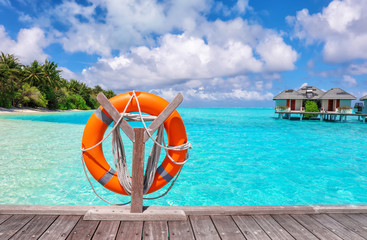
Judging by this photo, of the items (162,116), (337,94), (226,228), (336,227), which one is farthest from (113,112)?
(337,94)

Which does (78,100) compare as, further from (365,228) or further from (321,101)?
(365,228)

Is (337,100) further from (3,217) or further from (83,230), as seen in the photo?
(3,217)

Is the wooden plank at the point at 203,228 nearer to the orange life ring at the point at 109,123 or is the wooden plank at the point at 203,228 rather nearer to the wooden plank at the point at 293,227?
the orange life ring at the point at 109,123

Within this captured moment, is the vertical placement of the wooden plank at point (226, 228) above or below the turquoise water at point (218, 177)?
above

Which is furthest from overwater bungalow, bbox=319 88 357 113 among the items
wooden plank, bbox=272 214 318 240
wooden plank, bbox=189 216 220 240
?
wooden plank, bbox=189 216 220 240

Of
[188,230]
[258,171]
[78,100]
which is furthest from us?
[78,100]

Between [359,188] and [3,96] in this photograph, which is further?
[3,96]

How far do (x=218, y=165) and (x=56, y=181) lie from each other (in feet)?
14.7

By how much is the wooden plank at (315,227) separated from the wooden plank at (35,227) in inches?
77.4

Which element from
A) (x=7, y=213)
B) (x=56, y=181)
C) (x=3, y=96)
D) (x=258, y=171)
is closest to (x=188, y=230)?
(x=7, y=213)

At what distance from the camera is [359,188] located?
5.45 m

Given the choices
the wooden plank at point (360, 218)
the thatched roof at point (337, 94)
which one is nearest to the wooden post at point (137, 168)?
the wooden plank at point (360, 218)

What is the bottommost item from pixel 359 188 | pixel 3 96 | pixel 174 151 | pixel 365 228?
pixel 359 188

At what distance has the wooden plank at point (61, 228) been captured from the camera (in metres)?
1.52
